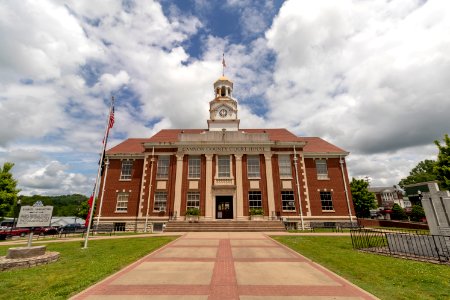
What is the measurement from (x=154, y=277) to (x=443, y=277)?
9429mm

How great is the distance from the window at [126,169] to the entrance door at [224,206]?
482 inches

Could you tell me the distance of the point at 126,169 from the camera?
28578 millimetres

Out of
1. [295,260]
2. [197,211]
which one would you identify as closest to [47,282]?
[295,260]

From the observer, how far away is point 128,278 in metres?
6.78

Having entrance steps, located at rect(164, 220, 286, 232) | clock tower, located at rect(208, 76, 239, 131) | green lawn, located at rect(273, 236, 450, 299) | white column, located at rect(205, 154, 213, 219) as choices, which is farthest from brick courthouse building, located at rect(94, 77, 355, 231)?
green lawn, located at rect(273, 236, 450, 299)

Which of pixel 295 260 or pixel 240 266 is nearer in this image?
pixel 240 266

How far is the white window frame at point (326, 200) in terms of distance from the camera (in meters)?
27.0

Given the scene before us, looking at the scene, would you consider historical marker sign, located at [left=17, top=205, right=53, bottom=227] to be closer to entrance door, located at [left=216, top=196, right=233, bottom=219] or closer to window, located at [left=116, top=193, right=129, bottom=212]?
window, located at [left=116, top=193, right=129, bottom=212]

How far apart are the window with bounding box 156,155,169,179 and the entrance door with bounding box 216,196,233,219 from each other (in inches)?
291

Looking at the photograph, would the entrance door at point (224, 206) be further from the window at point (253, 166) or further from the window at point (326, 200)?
the window at point (326, 200)

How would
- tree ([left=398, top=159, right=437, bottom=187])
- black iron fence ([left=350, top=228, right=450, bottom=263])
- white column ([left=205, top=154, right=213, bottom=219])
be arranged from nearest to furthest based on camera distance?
1. black iron fence ([left=350, top=228, right=450, bottom=263])
2. white column ([left=205, top=154, right=213, bottom=219])
3. tree ([left=398, top=159, right=437, bottom=187])

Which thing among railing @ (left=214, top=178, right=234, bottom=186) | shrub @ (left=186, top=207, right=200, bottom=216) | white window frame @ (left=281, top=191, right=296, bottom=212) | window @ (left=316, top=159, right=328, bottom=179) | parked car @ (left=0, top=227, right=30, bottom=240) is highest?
window @ (left=316, top=159, right=328, bottom=179)

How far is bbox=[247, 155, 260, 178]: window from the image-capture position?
27547mm

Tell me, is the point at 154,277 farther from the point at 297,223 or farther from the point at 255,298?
the point at 297,223
